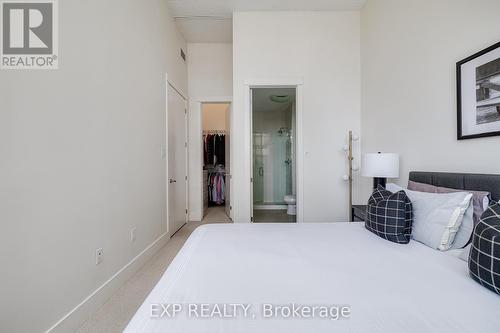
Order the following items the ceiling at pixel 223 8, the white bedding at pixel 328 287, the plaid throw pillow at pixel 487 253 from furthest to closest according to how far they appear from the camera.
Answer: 1. the ceiling at pixel 223 8
2. the plaid throw pillow at pixel 487 253
3. the white bedding at pixel 328 287

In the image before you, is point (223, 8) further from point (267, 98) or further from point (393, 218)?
point (393, 218)

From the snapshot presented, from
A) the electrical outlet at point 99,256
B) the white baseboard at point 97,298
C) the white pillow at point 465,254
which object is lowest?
the white baseboard at point 97,298

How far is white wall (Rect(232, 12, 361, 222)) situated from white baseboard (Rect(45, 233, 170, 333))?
4.38ft

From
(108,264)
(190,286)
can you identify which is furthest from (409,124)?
(108,264)

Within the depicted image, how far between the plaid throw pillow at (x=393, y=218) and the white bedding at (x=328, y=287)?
0.06 meters

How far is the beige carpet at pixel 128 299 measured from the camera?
60.7 inches

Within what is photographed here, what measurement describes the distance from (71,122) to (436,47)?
2.81 m

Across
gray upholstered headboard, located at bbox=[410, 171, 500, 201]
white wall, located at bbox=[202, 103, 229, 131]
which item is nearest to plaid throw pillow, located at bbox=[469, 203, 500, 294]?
gray upholstered headboard, located at bbox=[410, 171, 500, 201]

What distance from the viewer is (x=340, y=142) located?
3180mm

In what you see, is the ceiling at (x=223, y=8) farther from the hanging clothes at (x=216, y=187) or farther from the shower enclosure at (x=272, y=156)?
the hanging clothes at (x=216, y=187)

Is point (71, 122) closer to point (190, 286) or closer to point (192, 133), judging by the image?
point (190, 286)

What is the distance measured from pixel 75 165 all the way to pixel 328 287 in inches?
66.1

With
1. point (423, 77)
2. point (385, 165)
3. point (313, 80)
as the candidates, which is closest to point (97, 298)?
point (385, 165)

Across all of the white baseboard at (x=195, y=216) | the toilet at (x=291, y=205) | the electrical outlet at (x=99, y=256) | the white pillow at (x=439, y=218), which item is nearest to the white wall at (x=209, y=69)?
the white baseboard at (x=195, y=216)
